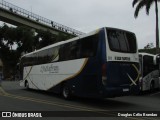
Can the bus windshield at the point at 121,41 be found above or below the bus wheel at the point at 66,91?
above

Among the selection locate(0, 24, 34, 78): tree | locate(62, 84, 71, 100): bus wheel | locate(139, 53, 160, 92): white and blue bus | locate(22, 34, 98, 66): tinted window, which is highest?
locate(0, 24, 34, 78): tree

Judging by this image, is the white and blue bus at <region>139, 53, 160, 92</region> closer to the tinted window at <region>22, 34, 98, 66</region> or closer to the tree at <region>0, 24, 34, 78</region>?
the tinted window at <region>22, 34, 98, 66</region>

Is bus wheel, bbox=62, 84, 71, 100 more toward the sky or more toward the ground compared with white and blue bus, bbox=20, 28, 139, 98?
more toward the ground

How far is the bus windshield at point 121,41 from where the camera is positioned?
1364cm

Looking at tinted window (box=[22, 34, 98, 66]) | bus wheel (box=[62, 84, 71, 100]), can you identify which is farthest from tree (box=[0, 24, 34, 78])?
bus wheel (box=[62, 84, 71, 100])

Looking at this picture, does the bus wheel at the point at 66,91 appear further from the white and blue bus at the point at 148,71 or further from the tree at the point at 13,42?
the tree at the point at 13,42

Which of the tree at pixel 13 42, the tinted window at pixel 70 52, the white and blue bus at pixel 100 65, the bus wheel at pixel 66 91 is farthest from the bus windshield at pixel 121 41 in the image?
the tree at pixel 13 42

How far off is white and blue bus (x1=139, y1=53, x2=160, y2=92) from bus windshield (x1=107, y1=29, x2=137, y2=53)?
16.6 feet

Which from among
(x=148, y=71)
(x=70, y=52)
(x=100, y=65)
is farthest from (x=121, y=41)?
(x=148, y=71)

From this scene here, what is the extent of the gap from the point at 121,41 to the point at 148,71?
6.82m

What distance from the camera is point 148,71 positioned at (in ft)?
66.0

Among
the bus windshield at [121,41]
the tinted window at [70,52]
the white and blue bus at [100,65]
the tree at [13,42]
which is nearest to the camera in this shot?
the white and blue bus at [100,65]

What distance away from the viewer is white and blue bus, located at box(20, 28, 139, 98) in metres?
13.2

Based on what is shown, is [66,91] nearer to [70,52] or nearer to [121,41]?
[70,52]
